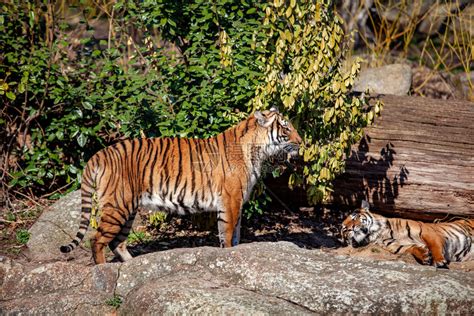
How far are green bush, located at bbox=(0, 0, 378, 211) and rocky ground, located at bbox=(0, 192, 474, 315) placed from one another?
1.63 meters

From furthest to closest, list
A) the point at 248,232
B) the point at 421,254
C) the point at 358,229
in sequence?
the point at 248,232
the point at 358,229
the point at 421,254

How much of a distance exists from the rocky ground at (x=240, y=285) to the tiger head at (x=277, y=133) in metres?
1.29

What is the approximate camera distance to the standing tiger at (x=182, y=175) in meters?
6.35

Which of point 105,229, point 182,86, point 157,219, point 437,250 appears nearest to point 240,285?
point 105,229

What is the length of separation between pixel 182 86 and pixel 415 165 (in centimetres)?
242

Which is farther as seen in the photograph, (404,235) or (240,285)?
(404,235)

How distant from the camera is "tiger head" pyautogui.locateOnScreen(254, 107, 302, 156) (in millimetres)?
6758

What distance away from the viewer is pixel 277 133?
679 centimetres

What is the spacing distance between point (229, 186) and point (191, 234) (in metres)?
1.27

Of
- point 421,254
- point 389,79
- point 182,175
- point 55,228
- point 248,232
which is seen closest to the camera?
point 421,254

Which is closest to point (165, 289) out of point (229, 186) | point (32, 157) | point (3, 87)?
point (229, 186)

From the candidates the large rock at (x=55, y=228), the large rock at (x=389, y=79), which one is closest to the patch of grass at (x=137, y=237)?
the large rock at (x=55, y=228)

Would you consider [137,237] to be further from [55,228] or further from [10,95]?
[10,95]

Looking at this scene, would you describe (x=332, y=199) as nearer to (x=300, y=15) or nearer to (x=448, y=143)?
(x=448, y=143)
